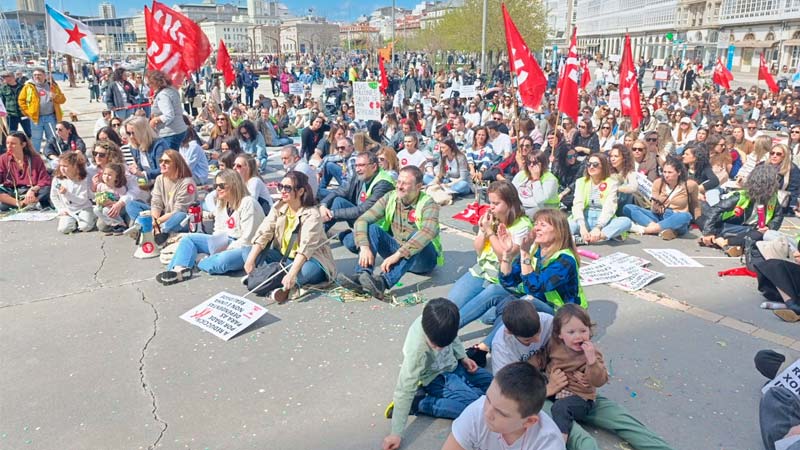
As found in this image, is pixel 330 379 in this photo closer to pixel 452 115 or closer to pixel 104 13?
pixel 452 115

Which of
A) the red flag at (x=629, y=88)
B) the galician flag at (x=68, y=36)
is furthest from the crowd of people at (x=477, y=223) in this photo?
the galician flag at (x=68, y=36)

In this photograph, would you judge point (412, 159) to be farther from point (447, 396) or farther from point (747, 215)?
point (447, 396)

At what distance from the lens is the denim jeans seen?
7250mm

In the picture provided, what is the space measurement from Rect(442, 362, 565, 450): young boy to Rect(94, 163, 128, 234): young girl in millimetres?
6324

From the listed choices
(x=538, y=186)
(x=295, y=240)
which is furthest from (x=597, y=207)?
(x=295, y=240)

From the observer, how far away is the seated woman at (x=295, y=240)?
215 inches

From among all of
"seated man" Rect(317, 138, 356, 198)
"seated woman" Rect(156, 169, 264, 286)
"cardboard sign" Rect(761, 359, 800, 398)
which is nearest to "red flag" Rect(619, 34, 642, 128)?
"seated man" Rect(317, 138, 356, 198)

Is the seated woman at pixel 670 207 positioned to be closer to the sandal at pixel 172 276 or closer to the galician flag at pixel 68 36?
the sandal at pixel 172 276

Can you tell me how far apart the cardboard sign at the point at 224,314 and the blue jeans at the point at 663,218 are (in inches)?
207

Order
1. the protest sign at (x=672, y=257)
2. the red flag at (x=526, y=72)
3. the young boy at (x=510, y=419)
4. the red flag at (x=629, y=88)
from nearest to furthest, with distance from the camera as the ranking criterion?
the young boy at (x=510, y=419) < the protest sign at (x=672, y=257) < the red flag at (x=526, y=72) < the red flag at (x=629, y=88)

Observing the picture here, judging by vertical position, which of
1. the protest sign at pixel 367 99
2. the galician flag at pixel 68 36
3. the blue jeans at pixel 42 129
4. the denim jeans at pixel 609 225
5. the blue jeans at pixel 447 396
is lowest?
the blue jeans at pixel 447 396

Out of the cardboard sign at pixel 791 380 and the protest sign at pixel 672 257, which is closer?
the cardboard sign at pixel 791 380

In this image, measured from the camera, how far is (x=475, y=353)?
4.34m

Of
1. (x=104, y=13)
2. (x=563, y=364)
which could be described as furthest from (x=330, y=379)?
(x=104, y=13)
